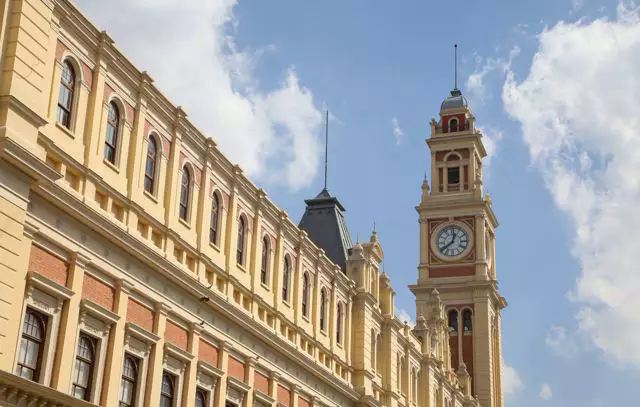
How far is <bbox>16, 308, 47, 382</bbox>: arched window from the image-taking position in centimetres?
2308

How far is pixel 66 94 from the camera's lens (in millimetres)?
25984

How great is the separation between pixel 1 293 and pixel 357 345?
24194mm

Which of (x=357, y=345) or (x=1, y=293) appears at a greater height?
(x=357, y=345)

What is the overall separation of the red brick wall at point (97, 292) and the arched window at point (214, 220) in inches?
265

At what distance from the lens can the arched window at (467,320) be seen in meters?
78.3

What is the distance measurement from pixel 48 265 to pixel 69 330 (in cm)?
167

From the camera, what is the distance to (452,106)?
87438 millimetres

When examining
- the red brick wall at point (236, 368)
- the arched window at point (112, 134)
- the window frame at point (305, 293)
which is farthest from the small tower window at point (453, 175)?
the arched window at point (112, 134)

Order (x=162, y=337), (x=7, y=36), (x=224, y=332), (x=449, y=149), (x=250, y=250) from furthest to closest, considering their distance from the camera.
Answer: (x=449, y=149) < (x=250, y=250) < (x=224, y=332) < (x=162, y=337) < (x=7, y=36)

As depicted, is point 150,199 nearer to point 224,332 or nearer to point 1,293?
point 224,332

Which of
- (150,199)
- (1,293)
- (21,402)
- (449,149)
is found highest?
(449,149)

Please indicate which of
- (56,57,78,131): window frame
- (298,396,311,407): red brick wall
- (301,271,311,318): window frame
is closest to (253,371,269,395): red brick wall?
(298,396,311,407): red brick wall

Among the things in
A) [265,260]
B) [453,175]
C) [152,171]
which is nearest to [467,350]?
[453,175]

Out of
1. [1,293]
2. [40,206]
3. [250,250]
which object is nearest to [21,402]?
[1,293]
